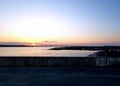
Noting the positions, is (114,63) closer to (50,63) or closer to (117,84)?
(50,63)

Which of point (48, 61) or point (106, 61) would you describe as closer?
point (106, 61)

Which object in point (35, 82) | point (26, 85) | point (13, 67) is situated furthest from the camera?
point (13, 67)

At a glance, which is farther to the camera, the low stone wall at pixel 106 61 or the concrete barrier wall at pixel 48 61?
the concrete barrier wall at pixel 48 61

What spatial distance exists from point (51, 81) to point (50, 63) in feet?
20.5

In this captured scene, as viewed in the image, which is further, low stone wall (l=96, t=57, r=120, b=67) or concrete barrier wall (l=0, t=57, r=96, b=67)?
concrete barrier wall (l=0, t=57, r=96, b=67)

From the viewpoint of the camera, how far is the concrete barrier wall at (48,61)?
60.0 feet

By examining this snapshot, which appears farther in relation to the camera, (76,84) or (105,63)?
(105,63)

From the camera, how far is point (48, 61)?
18500mm

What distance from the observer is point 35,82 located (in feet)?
39.4

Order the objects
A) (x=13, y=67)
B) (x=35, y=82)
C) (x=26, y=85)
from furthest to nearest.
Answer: (x=13, y=67) < (x=35, y=82) < (x=26, y=85)

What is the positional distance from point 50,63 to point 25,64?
1993 mm

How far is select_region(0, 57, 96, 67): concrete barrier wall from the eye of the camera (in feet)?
60.0

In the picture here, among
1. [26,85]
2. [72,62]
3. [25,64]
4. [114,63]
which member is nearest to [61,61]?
[72,62]

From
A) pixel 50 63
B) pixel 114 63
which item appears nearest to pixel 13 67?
pixel 50 63
